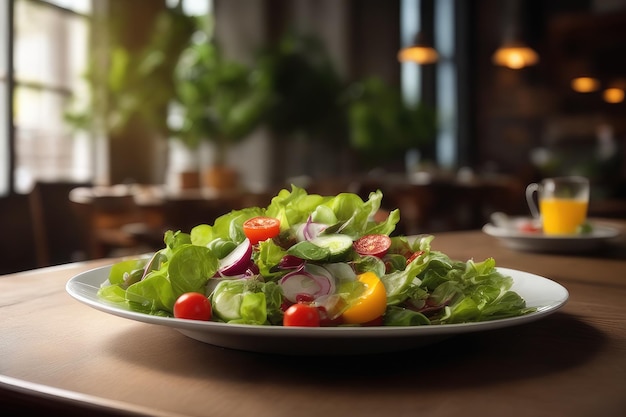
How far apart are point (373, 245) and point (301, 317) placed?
15 cm

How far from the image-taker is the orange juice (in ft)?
5.32

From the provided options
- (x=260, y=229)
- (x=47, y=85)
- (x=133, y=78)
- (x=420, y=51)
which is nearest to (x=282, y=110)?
(x=420, y=51)

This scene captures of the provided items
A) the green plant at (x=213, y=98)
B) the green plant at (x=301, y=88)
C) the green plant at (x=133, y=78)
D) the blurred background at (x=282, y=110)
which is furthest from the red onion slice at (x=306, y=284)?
the green plant at (x=301, y=88)

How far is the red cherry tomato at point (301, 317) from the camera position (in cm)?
58

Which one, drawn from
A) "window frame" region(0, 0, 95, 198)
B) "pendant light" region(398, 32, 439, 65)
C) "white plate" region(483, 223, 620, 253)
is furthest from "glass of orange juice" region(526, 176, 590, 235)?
"pendant light" region(398, 32, 439, 65)

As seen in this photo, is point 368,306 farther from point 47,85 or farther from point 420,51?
point 420,51

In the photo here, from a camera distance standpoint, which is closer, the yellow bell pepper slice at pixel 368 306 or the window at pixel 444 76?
the yellow bell pepper slice at pixel 368 306

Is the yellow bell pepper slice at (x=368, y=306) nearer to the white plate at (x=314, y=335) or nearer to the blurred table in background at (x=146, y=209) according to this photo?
the white plate at (x=314, y=335)

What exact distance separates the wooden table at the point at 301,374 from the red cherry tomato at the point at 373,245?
0.10 meters

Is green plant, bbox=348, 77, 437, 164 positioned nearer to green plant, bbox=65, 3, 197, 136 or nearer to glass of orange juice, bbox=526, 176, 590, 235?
green plant, bbox=65, 3, 197, 136

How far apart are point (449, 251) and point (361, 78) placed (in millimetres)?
8139

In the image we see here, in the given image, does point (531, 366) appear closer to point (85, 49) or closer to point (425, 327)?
point (425, 327)

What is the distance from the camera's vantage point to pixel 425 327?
1.89ft

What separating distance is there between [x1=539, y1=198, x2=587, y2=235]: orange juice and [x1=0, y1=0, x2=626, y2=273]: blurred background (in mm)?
504
